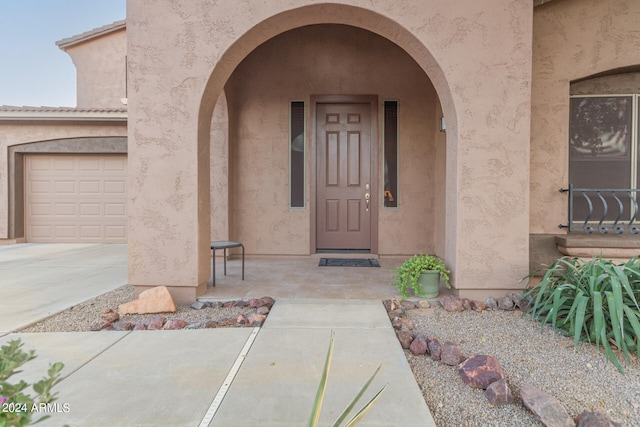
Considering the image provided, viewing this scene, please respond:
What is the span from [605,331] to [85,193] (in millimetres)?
9216

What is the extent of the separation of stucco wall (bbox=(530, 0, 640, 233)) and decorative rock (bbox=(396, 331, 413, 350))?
2.24 meters

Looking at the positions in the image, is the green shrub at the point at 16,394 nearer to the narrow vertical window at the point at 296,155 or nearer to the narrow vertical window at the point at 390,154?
the narrow vertical window at the point at 296,155

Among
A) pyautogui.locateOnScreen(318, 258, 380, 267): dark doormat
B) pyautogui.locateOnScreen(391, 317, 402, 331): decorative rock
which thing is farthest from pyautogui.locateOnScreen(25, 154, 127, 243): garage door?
pyautogui.locateOnScreen(391, 317, 402, 331): decorative rock

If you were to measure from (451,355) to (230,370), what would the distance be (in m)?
1.38

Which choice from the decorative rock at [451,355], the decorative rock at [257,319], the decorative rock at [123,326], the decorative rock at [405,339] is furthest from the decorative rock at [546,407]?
the decorative rock at [123,326]

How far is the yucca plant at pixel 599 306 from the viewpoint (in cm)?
224

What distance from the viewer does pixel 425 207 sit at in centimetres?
562

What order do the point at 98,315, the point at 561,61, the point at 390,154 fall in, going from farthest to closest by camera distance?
1. the point at 390,154
2. the point at 561,61
3. the point at 98,315

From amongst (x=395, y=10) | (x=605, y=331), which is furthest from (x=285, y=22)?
(x=605, y=331)

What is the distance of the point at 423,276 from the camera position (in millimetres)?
3467

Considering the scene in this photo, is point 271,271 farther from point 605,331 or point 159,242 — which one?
point 605,331

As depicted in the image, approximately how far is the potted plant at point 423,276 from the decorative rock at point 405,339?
921 millimetres

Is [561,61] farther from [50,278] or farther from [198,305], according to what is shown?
[50,278]

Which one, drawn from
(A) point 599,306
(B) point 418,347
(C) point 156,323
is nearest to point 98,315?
(C) point 156,323
